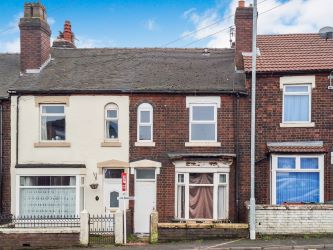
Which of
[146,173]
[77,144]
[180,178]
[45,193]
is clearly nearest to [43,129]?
[77,144]

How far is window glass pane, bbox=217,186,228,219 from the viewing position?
20922 mm

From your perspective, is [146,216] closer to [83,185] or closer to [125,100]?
[83,185]

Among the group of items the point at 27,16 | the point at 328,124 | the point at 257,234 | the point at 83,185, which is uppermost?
the point at 27,16

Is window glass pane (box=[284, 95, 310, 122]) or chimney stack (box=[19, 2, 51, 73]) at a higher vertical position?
chimney stack (box=[19, 2, 51, 73])

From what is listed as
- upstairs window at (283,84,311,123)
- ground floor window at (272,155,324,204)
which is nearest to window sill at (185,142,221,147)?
ground floor window at (272,155,324,204)

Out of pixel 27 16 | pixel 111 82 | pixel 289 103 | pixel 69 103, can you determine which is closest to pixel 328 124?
pixel 289 103

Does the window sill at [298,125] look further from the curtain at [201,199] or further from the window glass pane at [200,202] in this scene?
the window glass pane at [200,202]

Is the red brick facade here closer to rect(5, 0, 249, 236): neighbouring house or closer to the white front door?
rect(5, 0, 249, 236): neighbouring house

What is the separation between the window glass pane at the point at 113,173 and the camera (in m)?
21.6

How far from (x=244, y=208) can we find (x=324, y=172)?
3.35 metres

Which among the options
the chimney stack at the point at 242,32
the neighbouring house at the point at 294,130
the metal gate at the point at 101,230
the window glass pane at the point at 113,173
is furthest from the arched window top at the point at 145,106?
the metal gate at the point at 101,230

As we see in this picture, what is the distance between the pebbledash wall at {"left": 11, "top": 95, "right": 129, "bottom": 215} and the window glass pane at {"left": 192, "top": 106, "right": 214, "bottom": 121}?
276 centimetres

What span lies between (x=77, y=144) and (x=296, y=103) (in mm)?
8913

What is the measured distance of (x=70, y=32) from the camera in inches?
1081
